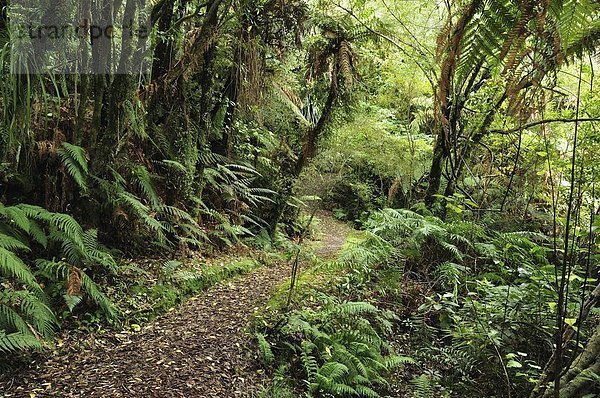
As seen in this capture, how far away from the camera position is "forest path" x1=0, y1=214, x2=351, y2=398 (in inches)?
120

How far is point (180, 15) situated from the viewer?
234 inches

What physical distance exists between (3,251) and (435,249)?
5.31 metres

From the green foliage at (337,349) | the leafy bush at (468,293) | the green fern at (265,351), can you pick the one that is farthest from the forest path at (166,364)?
the leafy bush at (468,293)

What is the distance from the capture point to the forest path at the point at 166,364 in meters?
3.04

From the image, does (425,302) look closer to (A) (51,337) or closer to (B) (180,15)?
(A) (51,337)

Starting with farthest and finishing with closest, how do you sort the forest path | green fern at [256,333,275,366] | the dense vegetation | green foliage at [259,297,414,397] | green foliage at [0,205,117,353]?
green fern at [256,333,275,366], green foliage at [259,297,414,397], the dense vegetation, green foliage at [0,205,117,353], the forest path

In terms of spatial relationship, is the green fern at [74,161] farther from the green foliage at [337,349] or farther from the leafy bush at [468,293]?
the leafy bush at [468,293]

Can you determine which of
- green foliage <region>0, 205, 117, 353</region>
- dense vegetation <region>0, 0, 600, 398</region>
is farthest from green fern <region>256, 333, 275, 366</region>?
green foliage <region>0, 205, 117, 353</region>

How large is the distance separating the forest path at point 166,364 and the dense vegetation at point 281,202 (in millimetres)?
224

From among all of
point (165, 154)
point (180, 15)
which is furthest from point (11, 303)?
point (180, 15)

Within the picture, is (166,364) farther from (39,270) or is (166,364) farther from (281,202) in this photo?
(281,202)

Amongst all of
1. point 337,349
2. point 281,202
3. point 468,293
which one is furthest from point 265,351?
point 281,202

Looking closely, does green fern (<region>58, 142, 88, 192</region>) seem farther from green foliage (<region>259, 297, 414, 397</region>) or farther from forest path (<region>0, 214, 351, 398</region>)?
green foliage (<region>259, 297, 414, 397</region>)

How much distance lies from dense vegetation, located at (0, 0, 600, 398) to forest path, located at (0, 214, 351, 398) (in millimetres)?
224
